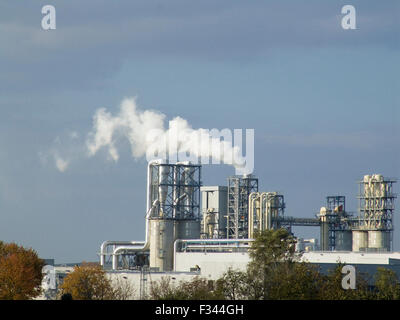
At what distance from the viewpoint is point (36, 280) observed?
8344cm

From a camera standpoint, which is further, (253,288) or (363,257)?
(363,257)

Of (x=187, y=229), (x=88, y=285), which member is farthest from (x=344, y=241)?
(x=88, y=285)

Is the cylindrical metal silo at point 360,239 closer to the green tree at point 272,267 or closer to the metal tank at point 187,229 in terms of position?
the metal tank at point 187,229

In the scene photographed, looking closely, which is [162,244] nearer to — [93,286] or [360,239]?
[93,286]

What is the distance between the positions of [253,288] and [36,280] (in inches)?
1117

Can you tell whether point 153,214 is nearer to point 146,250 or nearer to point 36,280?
point 146,250

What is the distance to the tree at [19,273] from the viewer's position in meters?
77.6

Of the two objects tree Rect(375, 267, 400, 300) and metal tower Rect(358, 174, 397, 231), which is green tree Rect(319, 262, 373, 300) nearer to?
tree Rect(375, 267, 400, 300)

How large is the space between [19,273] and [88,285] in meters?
6.11

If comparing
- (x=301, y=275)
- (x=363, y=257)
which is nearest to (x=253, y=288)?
(x=301, y=275)

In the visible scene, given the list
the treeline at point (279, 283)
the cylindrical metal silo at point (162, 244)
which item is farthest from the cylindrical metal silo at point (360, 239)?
the treeline at point (279, 283)

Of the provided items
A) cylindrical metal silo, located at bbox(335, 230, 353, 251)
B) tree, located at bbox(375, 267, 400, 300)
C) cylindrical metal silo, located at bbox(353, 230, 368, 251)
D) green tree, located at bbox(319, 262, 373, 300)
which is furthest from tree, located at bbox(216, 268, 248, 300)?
cylindrical metal silo, located at bbox(335, 230, 353, 251)
